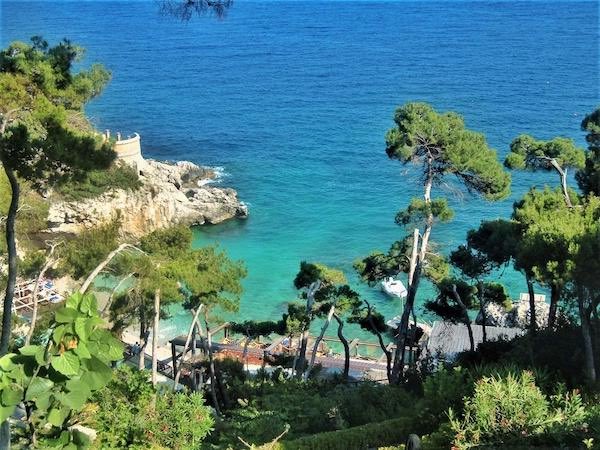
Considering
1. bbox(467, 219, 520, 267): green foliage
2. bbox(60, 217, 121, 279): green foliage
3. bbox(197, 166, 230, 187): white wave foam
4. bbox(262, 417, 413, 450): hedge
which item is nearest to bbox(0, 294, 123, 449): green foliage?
bbox(262, 417, 413, 450): hedge

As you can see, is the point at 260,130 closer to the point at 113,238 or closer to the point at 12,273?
the point at 113,238

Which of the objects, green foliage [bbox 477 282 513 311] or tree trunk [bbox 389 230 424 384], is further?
green foliage [bbox 477 282 513 311]

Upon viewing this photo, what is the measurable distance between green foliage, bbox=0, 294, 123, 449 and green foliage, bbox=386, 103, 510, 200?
10.4m

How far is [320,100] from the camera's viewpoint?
54.8 metres

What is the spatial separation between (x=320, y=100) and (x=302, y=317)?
140ft

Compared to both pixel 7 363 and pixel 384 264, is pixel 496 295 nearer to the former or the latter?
pixel 384 264

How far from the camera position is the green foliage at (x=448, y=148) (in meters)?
11.7

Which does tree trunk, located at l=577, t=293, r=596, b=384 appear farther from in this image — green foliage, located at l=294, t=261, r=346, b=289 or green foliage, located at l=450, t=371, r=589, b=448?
green foliage, located at l=294, t=261, r=346, b=289

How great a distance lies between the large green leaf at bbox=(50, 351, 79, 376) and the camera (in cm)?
174

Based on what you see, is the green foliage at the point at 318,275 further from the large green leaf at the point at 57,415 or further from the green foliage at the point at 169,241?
the large green leaf at the point at 57,415

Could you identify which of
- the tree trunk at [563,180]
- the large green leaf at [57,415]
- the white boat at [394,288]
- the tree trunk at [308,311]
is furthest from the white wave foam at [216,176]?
the large green leaf at [57,415]

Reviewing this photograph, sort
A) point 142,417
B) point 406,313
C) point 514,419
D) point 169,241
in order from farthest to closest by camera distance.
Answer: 1. point 169,241
2. point 406,313
3. point 142,417
4. point 514,419

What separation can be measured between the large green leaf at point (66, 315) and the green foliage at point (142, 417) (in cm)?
460

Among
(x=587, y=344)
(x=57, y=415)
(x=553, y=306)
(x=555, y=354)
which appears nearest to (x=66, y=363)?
(x=57, y=415)
